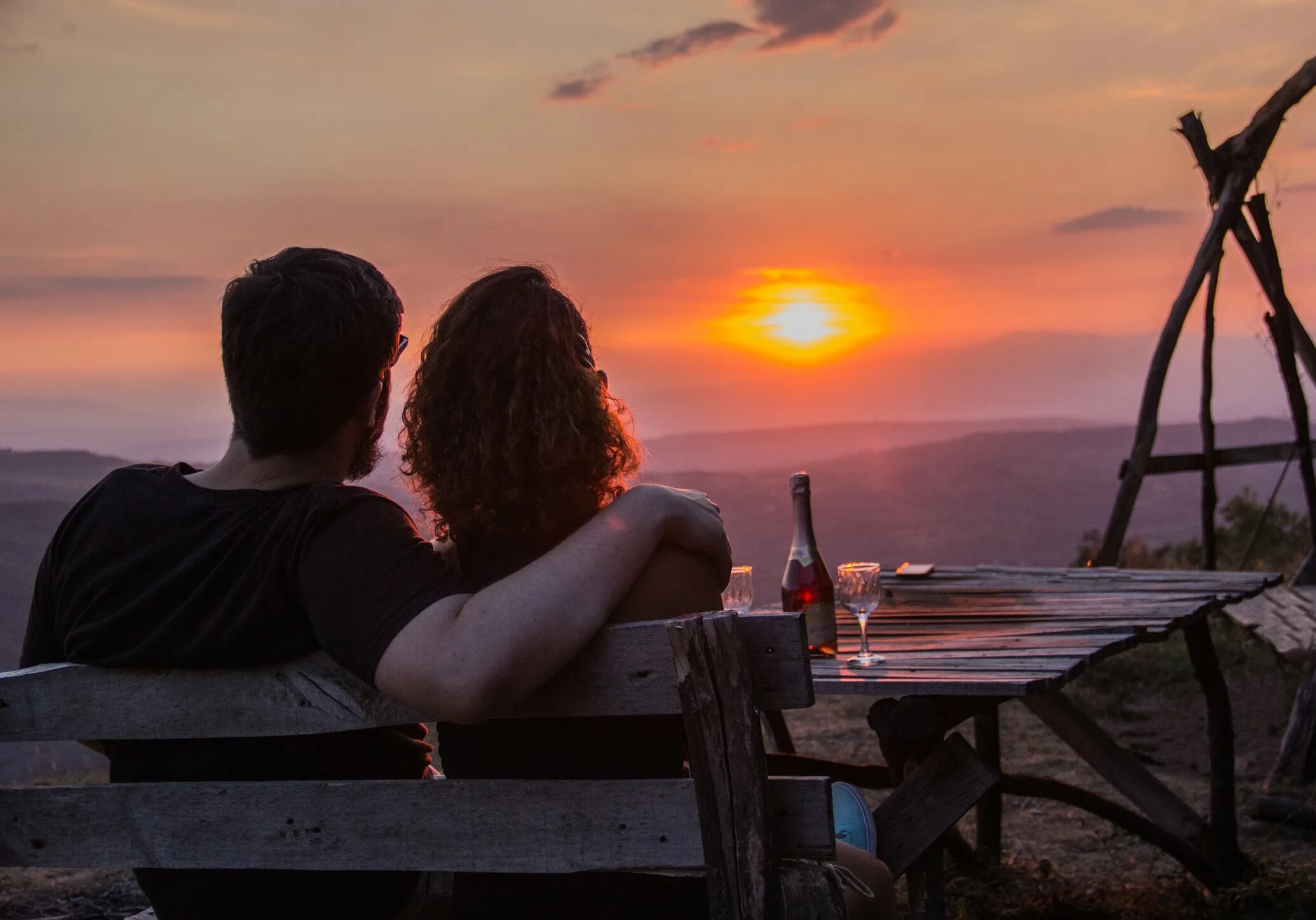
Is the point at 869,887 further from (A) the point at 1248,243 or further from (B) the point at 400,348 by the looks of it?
(A) the point at 1248,243

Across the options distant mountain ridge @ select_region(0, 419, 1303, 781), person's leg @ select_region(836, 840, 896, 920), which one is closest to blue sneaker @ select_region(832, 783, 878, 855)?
person's leg @ select_region(836, 840, 896, 920)

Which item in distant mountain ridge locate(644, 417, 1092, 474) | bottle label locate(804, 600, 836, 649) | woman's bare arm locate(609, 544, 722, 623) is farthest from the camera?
distant mountain ridge locate(644, 417, 1092, 474)

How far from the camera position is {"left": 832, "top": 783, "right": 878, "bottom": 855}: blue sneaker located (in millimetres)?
2855

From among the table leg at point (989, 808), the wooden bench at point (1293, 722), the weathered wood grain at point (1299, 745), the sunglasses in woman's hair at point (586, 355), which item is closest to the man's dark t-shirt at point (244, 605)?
the sunglasses in woman's hair at point (586, 355)

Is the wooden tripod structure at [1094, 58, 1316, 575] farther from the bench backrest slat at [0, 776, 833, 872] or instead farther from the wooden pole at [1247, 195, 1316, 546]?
the bench backrest slat at [0, 776, 833, 872]

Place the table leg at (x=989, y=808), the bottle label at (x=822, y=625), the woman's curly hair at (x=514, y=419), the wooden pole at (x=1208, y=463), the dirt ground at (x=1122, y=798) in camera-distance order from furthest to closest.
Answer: the wooden pole at (x=1208, y=463) → the table leg at (x=989, y=808) → the dirt ground at (x=1122, y=798) → the bottle label at (x=822, y=625) → the woman's curly hair at (x=514, y=419)

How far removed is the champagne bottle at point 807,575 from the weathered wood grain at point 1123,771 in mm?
1200

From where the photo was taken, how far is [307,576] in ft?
5.52

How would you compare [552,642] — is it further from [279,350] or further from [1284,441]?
[1284,441]

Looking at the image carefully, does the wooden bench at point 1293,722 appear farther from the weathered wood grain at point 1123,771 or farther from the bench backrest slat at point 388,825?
the bench backrest slat at point 388,825

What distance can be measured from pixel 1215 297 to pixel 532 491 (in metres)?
6.28

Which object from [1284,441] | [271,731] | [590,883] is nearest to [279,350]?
[271,731]

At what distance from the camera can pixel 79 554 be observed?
1.93 meters

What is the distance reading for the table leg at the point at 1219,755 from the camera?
4.12 m
